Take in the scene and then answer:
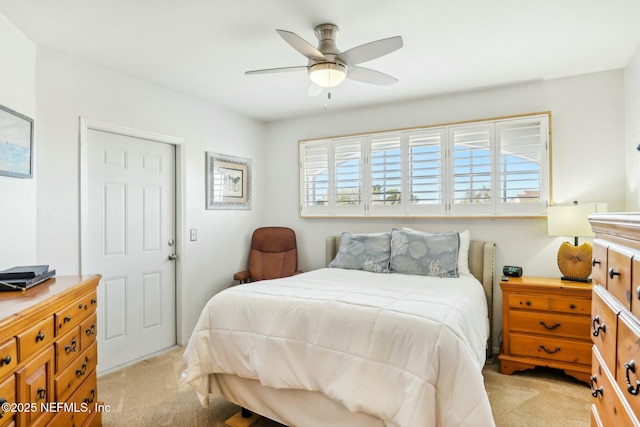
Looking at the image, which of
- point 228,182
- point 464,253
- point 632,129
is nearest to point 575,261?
point 464,253

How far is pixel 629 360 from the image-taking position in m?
1.03

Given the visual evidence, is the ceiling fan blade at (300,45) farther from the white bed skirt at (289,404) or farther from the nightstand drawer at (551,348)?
the nightstand drawer at (551,348)

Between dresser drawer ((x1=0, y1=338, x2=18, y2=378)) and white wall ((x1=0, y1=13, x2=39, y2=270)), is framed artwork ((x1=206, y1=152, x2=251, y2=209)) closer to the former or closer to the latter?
white wall ((x1=0, y1=13, x2=39, y2=270))

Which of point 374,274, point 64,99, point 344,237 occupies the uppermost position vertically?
point 64,99

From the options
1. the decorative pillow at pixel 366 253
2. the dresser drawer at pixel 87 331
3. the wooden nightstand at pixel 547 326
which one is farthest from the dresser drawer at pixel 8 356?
the wooden nightstand at pixel 547 326

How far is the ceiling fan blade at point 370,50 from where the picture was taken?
199cm

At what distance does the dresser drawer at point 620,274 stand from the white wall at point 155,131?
10.5 ft

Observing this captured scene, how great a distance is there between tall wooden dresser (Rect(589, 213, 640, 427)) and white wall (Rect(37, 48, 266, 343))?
10.4 ft

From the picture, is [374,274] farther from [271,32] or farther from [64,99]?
[64,99]

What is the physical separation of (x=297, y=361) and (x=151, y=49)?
234 centimetres

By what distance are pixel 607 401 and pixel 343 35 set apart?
7.59 feet

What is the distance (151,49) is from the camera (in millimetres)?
2592

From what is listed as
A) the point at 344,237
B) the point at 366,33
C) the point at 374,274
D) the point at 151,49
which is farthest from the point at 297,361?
the point at 151,49

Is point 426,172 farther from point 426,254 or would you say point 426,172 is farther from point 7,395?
point 7,395
